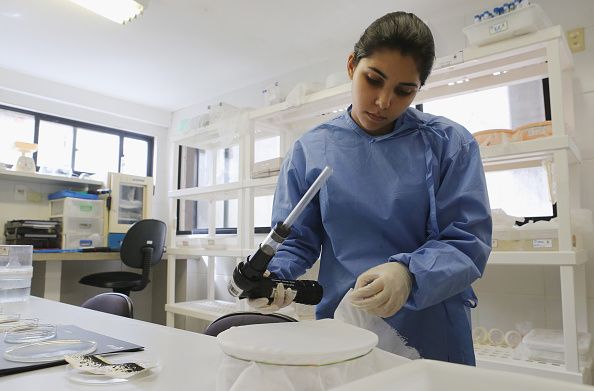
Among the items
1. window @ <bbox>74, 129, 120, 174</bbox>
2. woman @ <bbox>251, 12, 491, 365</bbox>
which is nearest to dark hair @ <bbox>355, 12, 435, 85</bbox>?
woman @ <bbox>251, 12, 491, 365</bbox>

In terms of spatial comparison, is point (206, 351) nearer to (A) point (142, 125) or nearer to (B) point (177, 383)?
(B) point (177, 383)

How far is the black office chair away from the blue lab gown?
247cm

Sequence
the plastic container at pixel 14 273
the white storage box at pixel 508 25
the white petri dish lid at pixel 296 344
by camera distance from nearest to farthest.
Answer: the white petri dish lid at pixel 296 344 < the plastic container at pixel 14 273 < the white storage box at pixel 508 25

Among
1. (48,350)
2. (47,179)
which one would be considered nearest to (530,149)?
(48,350)

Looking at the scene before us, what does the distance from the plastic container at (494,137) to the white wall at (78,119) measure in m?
2.86

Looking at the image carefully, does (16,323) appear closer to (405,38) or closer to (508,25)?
(405,38)

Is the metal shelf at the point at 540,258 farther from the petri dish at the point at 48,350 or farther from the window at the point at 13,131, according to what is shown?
the window at the point at 13,131

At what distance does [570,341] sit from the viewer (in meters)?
1.54

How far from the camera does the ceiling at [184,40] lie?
102 inches

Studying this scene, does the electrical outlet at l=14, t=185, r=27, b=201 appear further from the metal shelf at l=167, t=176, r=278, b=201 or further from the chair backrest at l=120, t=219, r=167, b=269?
the metal shelf at l=167, t=176, r=278, b=201

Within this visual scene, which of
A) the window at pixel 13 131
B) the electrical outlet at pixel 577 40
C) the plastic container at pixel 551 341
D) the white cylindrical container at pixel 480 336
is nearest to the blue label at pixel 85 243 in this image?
the window at pixel 13 131

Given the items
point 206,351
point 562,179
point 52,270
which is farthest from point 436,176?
point 52,270

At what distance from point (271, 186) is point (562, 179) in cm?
157

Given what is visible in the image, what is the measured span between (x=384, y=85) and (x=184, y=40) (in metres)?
2.42
